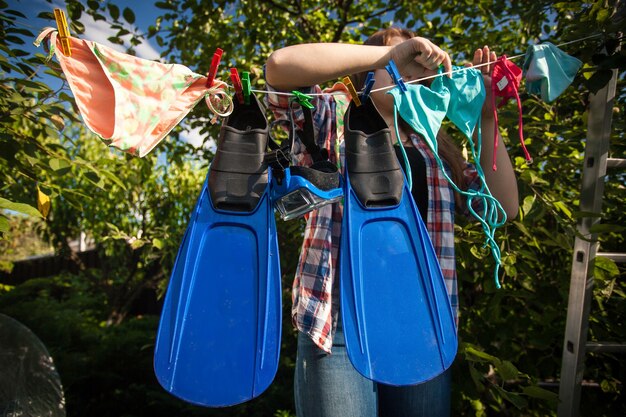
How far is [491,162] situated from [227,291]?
0.74m

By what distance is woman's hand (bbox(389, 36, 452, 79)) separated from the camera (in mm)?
931

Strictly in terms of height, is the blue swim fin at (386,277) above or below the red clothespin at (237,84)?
below

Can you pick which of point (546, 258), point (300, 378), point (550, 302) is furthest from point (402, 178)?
point (546, 258)

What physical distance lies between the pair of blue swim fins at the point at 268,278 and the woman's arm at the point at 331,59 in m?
0.10

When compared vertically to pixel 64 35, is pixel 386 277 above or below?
below

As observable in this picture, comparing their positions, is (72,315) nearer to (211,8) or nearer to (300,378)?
(211,8)

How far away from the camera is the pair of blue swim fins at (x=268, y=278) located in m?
0.85

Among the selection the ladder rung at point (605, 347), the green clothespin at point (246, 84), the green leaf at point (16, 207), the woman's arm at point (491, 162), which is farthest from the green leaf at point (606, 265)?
the green leaf at point (16, 207)

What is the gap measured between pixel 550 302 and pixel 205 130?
2.03m

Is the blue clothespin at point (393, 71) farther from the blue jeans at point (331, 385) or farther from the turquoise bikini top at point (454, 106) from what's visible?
the blue jeans at point (331, 385)

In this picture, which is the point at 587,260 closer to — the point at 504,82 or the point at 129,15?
the point at 504,82

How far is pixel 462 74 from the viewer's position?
41.4 inches

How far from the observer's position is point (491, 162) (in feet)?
3.58

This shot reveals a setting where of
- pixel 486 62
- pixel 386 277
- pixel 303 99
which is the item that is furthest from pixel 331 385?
pixel 486 62
